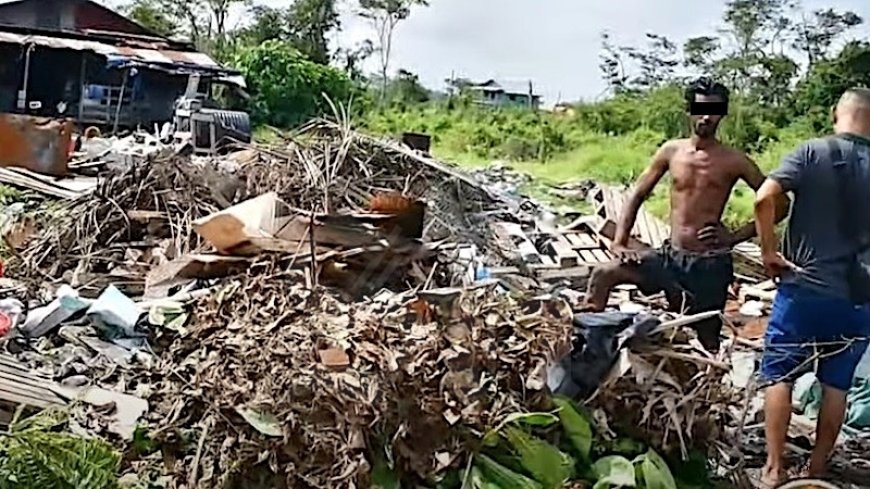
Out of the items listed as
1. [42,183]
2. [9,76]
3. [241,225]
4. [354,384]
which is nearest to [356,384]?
[354,384]

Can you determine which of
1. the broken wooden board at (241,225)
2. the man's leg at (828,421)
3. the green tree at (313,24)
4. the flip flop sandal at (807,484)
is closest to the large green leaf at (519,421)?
the flip flop sandal at (807,484)

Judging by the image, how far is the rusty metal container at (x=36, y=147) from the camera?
536 inches

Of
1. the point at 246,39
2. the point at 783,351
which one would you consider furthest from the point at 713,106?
the point at 246,39

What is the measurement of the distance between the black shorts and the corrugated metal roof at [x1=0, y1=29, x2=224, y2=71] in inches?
851

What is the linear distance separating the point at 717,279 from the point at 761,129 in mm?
19246

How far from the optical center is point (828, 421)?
443 cm

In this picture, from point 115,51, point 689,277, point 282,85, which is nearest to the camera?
point 689,277

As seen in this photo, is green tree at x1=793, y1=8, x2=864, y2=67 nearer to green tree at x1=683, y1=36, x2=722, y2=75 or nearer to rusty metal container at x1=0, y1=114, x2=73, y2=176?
green tree at x1=683, y1=36, x2=722, y2=75

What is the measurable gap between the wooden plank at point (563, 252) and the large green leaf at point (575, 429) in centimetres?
587

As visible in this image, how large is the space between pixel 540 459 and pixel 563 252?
6.62 m

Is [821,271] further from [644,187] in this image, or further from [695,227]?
[644,187]

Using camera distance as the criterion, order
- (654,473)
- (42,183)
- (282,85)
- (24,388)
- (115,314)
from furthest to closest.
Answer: (282,85), (42,183), (115,314), (24,388), (654,473)

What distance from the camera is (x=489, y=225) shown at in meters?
9.83

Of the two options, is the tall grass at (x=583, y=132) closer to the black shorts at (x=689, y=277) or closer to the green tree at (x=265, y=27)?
the green tree at (x=265, y=27)
